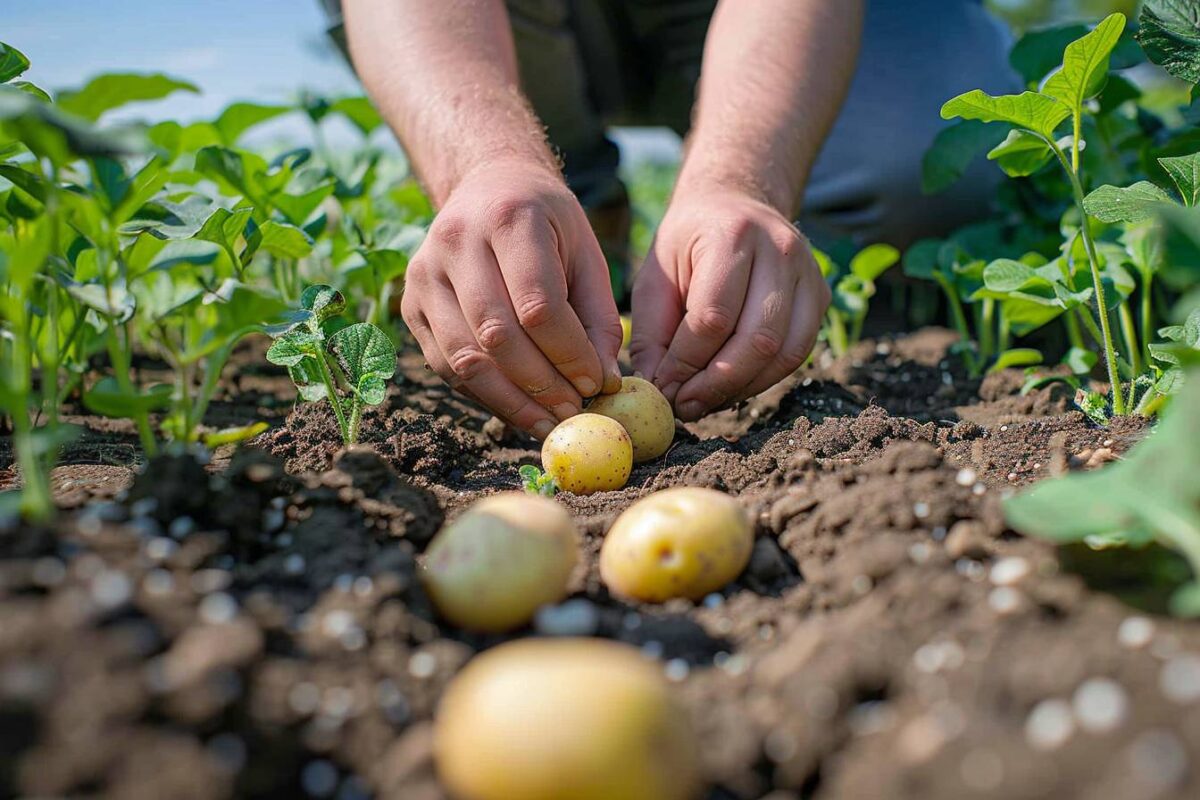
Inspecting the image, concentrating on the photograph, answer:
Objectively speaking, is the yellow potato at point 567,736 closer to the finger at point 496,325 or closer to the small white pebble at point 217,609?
the small white pebble at point 217,609

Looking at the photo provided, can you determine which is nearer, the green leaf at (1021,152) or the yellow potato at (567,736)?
the yellow potato at (567,736)

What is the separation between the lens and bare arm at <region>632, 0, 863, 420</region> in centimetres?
226

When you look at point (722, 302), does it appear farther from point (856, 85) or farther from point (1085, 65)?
point (856, 85)

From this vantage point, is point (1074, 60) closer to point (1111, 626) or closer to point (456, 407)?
point (1111, 626)

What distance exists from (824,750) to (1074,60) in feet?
5.11

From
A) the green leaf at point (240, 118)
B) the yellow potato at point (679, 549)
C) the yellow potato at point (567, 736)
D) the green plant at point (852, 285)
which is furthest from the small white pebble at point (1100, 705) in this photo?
the green leaf at point (240, 118)

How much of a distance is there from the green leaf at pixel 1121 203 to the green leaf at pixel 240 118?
248 centimetres

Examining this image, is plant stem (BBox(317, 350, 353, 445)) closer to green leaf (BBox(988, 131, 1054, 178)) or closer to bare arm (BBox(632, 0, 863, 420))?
bare arm (BBox(632, 0, 863, 420))

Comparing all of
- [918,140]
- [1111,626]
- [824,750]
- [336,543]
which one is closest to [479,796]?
[824,750]

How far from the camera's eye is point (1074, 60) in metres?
1.82

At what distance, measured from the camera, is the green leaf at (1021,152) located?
83.1 inches

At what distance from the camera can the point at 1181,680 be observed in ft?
2.79

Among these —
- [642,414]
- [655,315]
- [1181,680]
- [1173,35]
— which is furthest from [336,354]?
[1173,35]

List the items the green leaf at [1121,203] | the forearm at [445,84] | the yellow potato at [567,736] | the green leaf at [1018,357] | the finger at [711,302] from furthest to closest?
the green leaf at [1018,357] → the forearm at [445,84] → the finger at [711,302] → the green leaf at [1121,203] → the yellow potato at [567,736]
